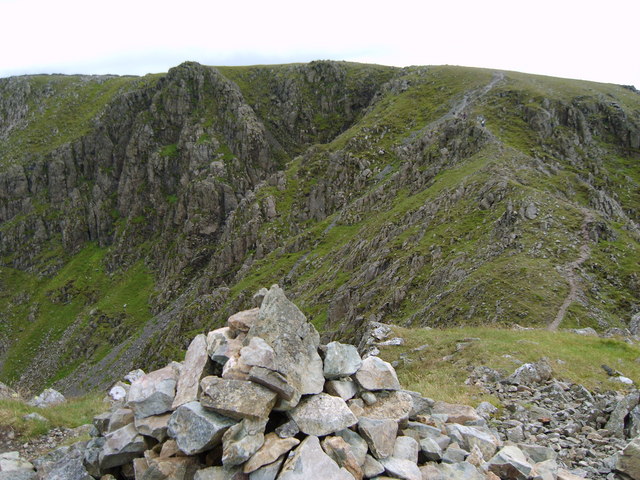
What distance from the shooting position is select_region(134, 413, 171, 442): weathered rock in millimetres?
10805

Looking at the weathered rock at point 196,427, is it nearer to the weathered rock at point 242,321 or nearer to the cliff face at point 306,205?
the weathered rock at point 242,321

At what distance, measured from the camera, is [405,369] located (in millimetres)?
22062

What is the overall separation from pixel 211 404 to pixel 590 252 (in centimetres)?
4005

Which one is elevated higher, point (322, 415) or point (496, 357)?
point (322, 415)

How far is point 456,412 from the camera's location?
1365 centimetres

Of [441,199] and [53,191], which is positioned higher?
[441,199]

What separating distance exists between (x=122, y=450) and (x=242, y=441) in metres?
3.66

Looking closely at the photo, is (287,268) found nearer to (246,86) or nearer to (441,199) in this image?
(441,199)

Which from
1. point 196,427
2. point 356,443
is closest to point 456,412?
point 356,443

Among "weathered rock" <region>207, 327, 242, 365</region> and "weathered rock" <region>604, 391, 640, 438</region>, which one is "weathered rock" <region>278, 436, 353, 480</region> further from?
"weathered rock" <region>604, 391, 640, 438</region>

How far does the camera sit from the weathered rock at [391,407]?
11391 millimetres

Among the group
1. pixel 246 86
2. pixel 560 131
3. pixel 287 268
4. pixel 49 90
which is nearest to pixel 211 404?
pixel 287 268

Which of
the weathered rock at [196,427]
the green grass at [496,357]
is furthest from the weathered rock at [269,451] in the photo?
the green grass at [496,357]

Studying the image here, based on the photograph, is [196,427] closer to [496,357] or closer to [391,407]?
[391,407]
